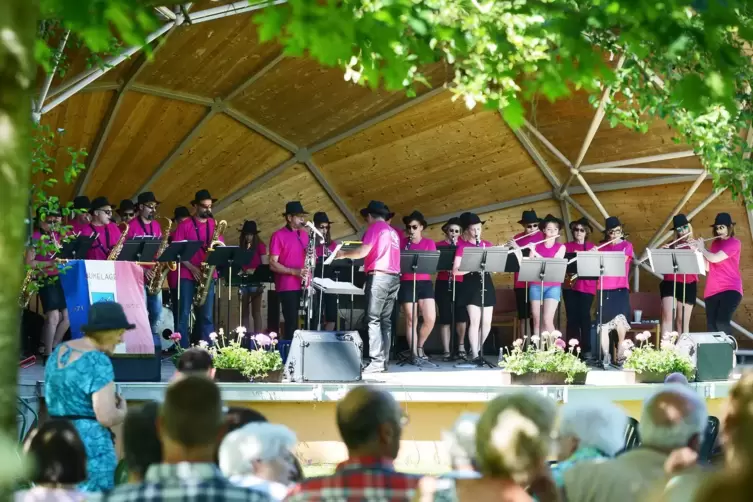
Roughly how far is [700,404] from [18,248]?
8.26ft

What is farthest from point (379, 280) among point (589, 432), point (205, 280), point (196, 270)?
point (589, 432)

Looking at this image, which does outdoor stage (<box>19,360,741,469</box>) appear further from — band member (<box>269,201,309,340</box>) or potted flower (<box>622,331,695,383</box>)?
band member (<box>269,201,309,340</box>)

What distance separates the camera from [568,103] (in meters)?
14.4

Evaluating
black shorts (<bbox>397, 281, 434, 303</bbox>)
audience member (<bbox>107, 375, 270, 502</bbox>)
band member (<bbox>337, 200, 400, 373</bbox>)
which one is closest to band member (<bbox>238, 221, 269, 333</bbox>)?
black shorts (<bbox>397, 281, 434, 303</bbox>)

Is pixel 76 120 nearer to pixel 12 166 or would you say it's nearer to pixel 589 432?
pixel 589 432

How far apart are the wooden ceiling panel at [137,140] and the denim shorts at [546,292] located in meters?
5.02

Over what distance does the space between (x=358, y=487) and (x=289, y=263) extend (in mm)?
8980

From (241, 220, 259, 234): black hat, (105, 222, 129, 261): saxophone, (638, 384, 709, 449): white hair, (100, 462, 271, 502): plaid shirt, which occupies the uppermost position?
(241, 220, 259, 234): black hat

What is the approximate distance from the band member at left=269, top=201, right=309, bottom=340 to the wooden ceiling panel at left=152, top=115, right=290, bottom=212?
9.05ft

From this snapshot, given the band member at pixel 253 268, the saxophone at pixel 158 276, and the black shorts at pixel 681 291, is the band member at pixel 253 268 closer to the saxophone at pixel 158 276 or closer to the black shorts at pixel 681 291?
the saxophone at pixel 158 276

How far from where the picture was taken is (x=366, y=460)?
3.33 metres

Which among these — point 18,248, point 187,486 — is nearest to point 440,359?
point 187,486

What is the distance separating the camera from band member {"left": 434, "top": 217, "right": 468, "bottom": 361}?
12.9m

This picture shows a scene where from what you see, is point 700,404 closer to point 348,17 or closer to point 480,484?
point 480,484
